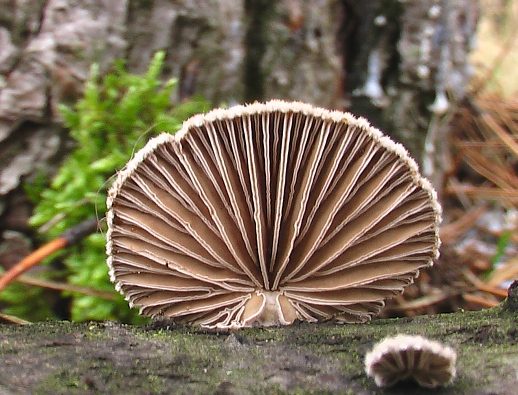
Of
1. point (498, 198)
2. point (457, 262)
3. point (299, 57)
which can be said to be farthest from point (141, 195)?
point (498, 198)

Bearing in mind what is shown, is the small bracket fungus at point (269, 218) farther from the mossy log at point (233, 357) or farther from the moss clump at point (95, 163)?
the moss clump at point (95, 163)

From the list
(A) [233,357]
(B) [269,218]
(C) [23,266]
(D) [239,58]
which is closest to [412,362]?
(A) [233,357]

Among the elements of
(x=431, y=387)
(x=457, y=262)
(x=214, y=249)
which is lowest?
(x=431, y=387)

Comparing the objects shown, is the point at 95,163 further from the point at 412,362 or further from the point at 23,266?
the point at 412,362

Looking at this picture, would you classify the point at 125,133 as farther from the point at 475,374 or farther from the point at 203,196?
the point at 475,374

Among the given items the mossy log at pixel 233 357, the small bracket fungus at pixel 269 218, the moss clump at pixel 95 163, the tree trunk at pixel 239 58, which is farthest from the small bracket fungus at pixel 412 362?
the tree trunk at pixel 239 58

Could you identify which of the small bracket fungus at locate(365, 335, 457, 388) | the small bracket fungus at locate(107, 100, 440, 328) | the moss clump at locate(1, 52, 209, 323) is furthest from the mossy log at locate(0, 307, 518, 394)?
the moss clump at locate(1, 52, 209, 323)
